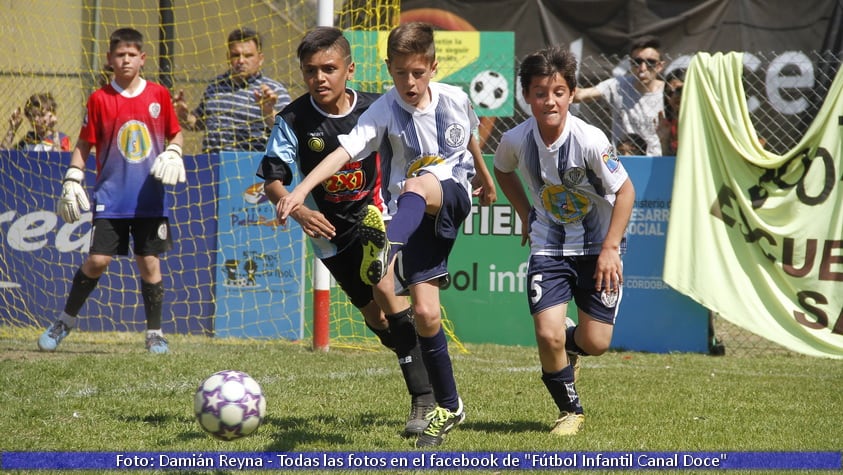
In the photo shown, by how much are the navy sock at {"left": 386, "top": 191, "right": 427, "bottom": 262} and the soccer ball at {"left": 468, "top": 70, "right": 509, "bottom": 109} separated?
5733 mm

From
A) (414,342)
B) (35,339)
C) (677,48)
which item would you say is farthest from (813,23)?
(35,339)

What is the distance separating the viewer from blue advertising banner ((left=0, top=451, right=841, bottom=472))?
4.12 meters

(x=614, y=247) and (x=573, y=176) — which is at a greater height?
(x=573, y=176)

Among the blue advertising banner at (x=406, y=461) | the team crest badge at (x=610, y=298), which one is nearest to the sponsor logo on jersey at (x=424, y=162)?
the team crest badge at (x=610, y=298)

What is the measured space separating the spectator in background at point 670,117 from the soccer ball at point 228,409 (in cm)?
552

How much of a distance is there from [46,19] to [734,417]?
7.52m

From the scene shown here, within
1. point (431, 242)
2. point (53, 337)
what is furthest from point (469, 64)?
point (431, 242)

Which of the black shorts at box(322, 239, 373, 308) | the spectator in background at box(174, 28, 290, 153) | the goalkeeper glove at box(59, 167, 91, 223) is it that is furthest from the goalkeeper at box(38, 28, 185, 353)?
the black shorts at box(322, 239, 373, 308)

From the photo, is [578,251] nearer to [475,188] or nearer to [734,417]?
[475,188]

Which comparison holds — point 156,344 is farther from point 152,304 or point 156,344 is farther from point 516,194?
point 516,194

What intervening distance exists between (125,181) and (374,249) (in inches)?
159

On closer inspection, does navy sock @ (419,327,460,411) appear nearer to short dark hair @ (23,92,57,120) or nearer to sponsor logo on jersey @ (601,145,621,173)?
sponsor logo on jersey @ (601,145,621,173)

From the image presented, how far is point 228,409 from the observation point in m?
3.93

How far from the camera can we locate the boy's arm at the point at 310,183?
13.9ft
